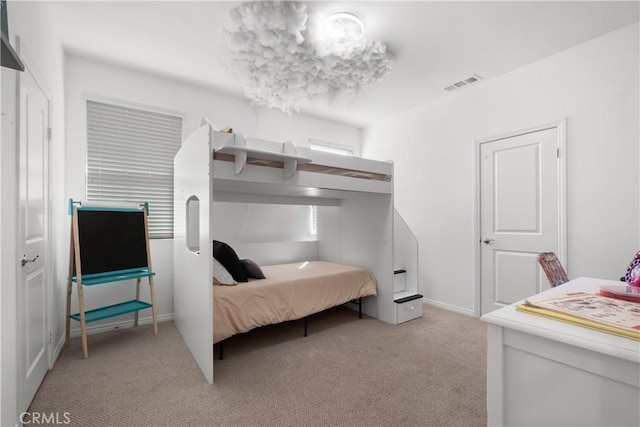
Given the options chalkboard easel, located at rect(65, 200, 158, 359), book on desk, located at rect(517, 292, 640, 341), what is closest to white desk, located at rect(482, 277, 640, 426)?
book on desk, located at rect(517, 292, 640, 341)

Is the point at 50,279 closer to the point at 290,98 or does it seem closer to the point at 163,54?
the point at 163,54

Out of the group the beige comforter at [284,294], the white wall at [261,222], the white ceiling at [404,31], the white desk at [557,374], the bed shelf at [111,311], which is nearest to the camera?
the white desk at [557,374]

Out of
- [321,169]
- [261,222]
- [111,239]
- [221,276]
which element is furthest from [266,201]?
[111,239]

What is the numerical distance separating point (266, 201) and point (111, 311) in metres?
1.92

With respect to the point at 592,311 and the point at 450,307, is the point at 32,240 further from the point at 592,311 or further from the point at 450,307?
the point at 450,307

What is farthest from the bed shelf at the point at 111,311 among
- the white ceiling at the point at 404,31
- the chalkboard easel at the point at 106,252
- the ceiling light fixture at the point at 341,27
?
the ceiling light fixture at the point at 341,27

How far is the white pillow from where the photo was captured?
2584 millimetres

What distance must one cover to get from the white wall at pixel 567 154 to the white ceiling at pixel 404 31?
0.27 metres

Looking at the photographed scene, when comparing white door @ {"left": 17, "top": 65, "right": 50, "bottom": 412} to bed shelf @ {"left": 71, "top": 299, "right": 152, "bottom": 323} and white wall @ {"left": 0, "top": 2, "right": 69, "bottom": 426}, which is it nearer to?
white wall @ {"left": 0, "top": 2, "right": 69, "bottom": 426}

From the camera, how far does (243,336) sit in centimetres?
299

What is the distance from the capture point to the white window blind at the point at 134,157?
3066mm

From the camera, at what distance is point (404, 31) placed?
8.32 feet

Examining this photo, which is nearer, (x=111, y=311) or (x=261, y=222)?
(x=111, y=311)

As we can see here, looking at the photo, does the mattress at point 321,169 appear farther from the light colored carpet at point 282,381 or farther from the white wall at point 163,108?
the light colored carpet at point 282,381
